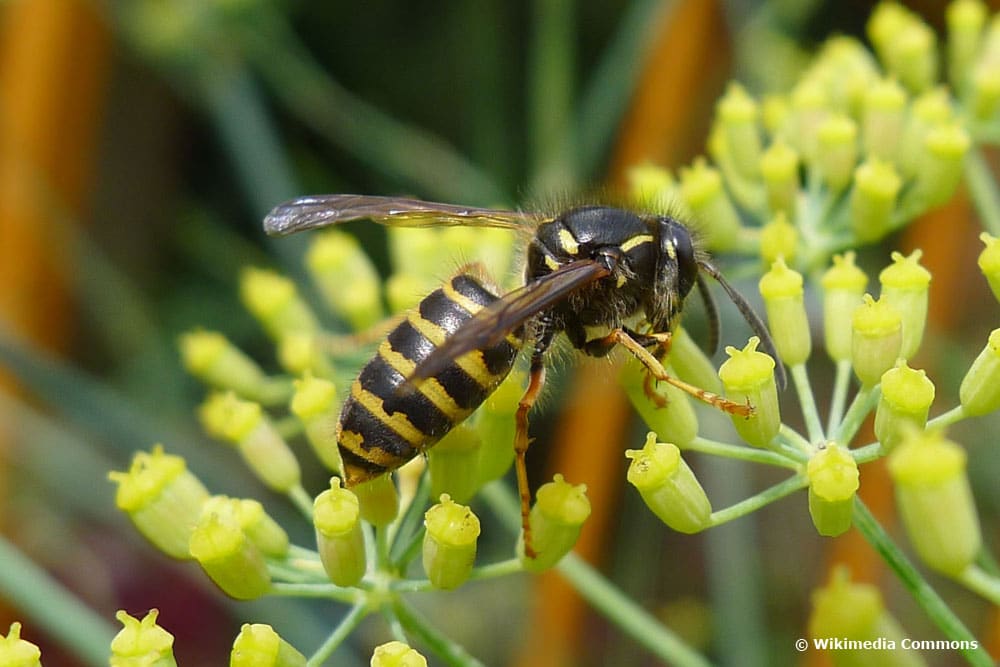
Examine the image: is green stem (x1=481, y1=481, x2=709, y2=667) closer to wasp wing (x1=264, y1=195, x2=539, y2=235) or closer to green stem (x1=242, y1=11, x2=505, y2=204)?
wasp wing (x1=264, y1=195, x2=539, y2=235)

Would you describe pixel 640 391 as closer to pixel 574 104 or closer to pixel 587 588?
pixel 587 588

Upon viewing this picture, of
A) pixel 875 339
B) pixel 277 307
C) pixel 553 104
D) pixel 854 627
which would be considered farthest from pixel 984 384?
pixel 553 104

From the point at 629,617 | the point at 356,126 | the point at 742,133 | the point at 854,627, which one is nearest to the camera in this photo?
the point at 854,627

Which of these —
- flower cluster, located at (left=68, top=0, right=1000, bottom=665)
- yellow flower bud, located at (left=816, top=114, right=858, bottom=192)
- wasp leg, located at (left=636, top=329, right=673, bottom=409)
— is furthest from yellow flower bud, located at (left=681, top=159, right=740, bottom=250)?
wasp leg, located at (left=636, top=329, right=673, bottom=409)

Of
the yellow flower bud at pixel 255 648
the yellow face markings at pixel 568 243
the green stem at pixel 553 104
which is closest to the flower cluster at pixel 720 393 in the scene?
the yellow flower bud at pixel 255 648

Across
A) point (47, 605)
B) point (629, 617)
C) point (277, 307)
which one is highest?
point (277, 307)

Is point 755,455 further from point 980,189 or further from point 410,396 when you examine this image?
point 980,189

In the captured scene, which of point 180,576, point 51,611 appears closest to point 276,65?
point 180,576

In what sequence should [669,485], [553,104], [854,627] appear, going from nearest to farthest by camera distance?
1. [854,627]
2. [669,485]
3. [553,104]
